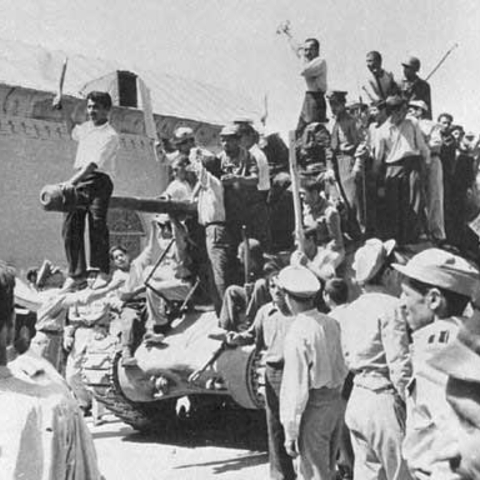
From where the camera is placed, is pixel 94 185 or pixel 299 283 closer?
pixel 299 283

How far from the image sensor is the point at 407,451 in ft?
7.01

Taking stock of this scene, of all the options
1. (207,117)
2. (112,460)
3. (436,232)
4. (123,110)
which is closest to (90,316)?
(112,460)

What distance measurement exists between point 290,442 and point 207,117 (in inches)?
853

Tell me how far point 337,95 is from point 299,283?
3.71m

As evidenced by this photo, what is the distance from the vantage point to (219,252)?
832 cm

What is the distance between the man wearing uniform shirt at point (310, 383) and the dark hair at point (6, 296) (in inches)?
115

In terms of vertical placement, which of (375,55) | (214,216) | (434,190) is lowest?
(214,216)

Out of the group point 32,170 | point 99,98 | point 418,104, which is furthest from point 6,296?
point 32,170

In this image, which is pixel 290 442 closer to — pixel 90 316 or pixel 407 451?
pixel 407 451

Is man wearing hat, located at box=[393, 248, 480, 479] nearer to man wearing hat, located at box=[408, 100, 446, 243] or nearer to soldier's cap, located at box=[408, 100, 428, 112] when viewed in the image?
man wearing hat, located at box=[408, 100, 446, 243]

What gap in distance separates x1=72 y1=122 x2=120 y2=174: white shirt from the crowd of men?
0.01 meters

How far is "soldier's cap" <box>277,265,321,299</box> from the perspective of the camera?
5766 millimetres

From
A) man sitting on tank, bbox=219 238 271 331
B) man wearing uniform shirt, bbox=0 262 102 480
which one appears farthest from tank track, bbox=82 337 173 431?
man wearing uniform shirt, bbox=0 262 102 480

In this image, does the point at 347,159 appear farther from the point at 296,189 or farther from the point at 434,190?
the point at 296,189
